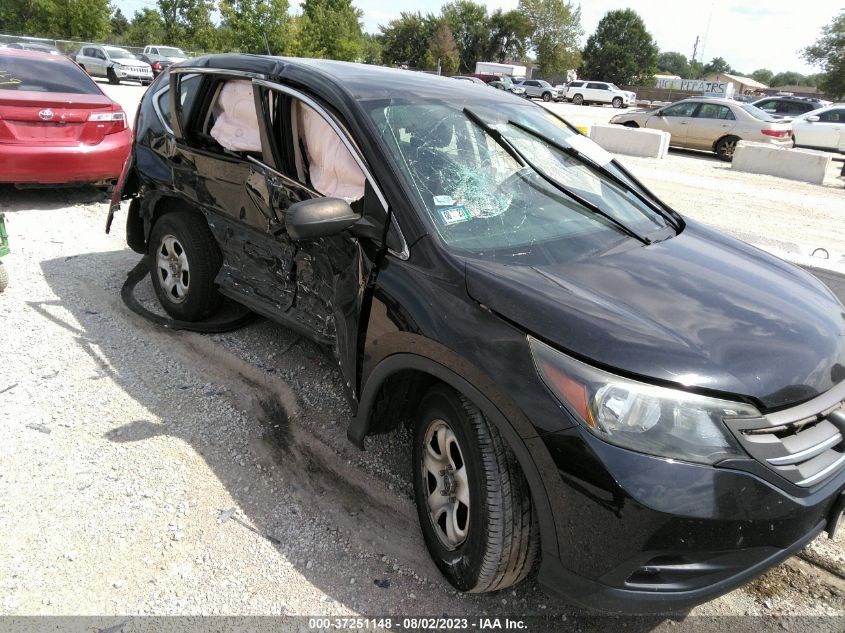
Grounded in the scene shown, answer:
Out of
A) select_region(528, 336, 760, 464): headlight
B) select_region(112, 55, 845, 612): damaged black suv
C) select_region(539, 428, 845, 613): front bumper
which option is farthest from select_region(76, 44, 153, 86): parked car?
select_region(539, 428, 845, 613): front bumper

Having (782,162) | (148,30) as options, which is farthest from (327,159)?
(148,30)

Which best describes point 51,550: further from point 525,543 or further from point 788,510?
point 788,510

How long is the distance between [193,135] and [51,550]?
8.65ft

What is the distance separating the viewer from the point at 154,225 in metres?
4.56

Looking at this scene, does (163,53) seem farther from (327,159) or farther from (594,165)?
(594,165)

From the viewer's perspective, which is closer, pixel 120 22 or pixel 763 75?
pixel 120 22

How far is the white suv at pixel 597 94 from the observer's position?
154 ft

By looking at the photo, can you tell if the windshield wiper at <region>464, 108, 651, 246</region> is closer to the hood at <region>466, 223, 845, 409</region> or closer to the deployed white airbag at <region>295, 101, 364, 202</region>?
the hood at <region>466, 223, 845, 409</region>

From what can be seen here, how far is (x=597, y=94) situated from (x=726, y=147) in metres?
33.0

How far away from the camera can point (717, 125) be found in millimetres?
16688

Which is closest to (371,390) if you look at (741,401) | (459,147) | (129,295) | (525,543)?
(525,543)

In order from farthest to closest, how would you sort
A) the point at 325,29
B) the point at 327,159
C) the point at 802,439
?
the point at 325,29 < the point at 327,159 < the point at 802,439

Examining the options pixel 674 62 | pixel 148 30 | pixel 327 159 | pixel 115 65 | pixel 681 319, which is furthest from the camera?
pixel 674 62

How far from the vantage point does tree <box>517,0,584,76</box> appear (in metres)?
77.9
